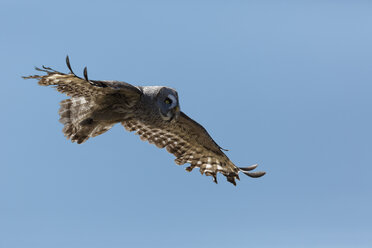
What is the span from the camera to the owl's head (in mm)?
13078

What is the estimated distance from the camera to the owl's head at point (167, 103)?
42.9 feet

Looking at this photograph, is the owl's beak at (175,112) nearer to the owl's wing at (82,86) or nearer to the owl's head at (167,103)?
the owl's head at (167,103)

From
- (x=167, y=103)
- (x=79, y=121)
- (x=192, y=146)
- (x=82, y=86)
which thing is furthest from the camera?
(x=192, y=146)

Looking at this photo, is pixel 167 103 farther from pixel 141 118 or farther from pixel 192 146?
pixel 192 146

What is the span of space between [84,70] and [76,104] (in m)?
2.44

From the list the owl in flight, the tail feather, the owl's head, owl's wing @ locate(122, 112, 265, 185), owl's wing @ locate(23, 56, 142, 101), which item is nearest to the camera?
owl's wing @ locate(23, 56, 142, 101)

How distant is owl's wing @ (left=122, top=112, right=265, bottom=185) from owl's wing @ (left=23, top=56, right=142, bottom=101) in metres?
1.50

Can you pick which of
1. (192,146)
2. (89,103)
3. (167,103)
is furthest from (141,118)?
(192,146)

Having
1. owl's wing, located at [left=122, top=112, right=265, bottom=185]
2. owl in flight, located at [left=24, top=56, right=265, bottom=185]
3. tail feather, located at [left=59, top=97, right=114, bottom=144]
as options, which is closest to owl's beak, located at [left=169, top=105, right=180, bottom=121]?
owl in flight, located at [left=24, top=56, right=265, bottom=185]

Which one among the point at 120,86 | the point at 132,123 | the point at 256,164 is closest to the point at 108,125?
the point at 132,123

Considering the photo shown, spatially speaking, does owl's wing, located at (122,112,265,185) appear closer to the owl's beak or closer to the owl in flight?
the owl in flight

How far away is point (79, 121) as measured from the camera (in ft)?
44.1

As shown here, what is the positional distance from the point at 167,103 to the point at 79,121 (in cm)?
237

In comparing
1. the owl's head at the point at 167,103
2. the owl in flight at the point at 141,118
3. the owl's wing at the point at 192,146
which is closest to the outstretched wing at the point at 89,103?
the owl in flight at the point at 141,118
